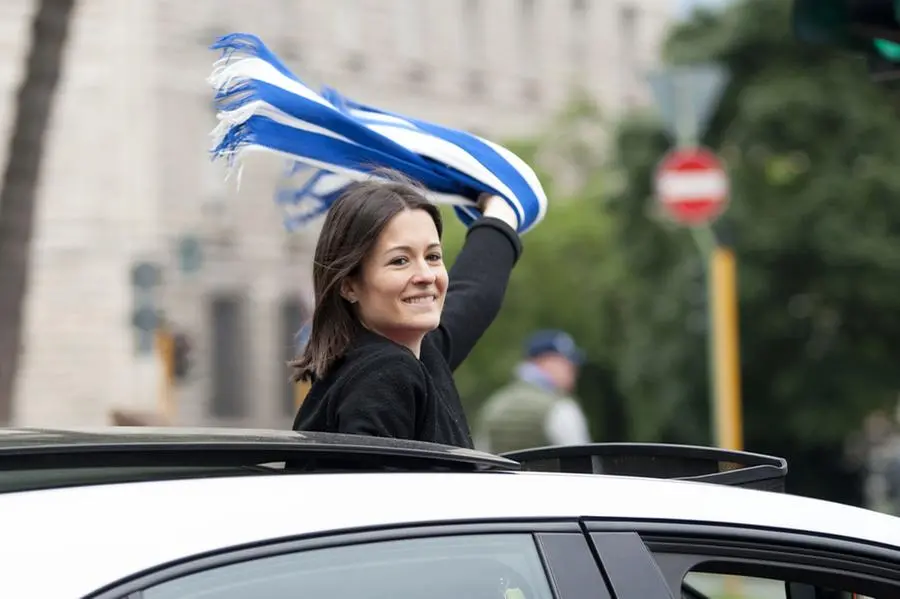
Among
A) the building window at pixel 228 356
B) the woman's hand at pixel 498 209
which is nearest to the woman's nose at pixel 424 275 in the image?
the woman's hand at pixel 498 209

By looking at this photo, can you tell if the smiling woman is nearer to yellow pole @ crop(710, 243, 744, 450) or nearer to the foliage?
yellow pole @ crop(710, 243, 744, 450)

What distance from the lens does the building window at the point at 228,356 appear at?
49.8 meters

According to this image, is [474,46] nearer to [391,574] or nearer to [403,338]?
[403,338]

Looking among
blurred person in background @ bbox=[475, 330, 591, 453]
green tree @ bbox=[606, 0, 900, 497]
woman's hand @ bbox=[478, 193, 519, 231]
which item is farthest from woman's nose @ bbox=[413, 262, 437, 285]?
green tree @ bbox=[606, 0, 900, 497]

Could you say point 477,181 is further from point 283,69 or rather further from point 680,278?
point 680,278

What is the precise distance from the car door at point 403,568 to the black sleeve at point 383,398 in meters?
0.74

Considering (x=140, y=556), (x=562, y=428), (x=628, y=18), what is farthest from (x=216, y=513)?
(x=628, y=18)

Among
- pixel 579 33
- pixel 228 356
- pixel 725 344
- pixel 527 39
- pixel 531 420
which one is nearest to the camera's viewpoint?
pixel 531 420

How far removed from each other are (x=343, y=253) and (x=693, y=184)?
44.3 ft

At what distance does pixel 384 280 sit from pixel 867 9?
308 centimetres

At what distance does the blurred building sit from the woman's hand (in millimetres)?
37043

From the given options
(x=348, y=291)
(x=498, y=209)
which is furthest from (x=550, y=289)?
(x=348, y=291)

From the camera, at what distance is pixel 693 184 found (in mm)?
17000

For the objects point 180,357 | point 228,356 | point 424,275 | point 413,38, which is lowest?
point 424,275
